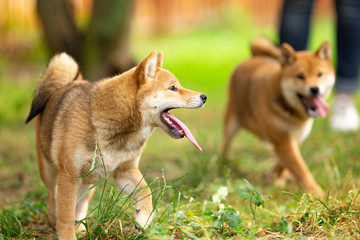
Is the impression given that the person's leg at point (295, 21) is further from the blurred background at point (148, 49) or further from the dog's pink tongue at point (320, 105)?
the dog's pink tongue at point (320, 105)

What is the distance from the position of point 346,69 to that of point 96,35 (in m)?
3.57

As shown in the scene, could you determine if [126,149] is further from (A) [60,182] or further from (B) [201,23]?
(B) [201,23]

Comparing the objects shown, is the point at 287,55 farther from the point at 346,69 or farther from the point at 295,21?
the point at 346,69

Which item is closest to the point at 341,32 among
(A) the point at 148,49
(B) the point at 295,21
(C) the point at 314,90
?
(B) the point at 295,21

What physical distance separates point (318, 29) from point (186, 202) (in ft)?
41.7

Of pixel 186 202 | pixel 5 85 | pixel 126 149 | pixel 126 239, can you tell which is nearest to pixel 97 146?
pixel 126 149

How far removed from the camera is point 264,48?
19.3ft

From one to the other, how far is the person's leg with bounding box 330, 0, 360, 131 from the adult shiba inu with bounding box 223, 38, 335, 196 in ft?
3.66

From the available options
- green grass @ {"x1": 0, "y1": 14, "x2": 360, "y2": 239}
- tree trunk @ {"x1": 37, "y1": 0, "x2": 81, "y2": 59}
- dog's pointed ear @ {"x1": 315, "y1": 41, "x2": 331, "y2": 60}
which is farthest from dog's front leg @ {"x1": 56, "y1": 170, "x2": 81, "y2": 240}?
tree trunk @ {"x1": 37, "y1": 0, "x2": 81, "y2": 59}

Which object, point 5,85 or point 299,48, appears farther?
point 5,85

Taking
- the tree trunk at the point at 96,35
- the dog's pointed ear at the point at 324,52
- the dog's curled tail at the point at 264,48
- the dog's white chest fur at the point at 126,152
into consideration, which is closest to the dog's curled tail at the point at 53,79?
the dog's white chest fur at the point at 126,152

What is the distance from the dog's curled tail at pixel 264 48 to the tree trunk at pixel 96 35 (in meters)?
2.28

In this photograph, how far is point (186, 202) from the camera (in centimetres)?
374

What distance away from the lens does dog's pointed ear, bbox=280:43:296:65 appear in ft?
16.0
